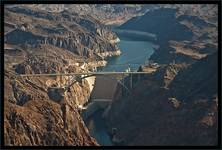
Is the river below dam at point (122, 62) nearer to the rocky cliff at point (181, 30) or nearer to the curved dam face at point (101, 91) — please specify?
the curved dam face at point (101, 91)

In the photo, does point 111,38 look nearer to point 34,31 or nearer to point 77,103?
point 34,31

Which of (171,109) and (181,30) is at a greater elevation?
(171,109)

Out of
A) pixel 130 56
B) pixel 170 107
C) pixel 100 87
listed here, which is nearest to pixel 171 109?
pixel 170 107

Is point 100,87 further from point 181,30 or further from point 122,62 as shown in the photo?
point 181,30

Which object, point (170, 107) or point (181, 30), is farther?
point (181, 30)

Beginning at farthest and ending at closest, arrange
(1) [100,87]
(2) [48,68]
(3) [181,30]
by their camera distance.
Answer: (3) [181,30], (2) [48,68], (1) [100,87]

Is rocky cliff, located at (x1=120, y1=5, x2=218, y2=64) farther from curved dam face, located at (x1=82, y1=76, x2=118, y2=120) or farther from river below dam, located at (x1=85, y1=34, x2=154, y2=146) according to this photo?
curved dam face, located at (x1=82, y1=76, x2=118, y2=120)

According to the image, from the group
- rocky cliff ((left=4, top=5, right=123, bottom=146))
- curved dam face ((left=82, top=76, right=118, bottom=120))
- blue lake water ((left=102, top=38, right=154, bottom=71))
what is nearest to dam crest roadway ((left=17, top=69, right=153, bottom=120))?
curved dam face ((left=82, top=76, right=118, bottom=120))

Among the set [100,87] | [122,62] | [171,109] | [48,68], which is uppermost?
[171,109]
